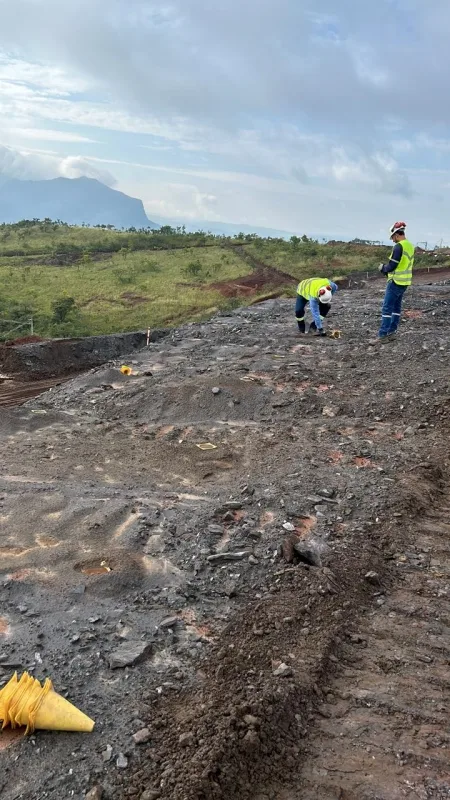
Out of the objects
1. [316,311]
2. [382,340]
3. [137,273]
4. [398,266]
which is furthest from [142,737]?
[137,273]

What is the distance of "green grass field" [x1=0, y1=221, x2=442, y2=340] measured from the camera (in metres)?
21.5

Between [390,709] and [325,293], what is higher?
[325,293]

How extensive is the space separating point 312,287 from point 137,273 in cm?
2020

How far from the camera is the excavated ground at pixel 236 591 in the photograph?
2.70m

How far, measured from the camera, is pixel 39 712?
285cm

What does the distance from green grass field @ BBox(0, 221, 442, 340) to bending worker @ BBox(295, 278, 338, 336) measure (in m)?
9.61

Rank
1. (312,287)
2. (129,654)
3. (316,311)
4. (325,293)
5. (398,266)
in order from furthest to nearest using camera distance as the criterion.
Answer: (316,311) < (312,287) < (325,293) < (398,266) < (129,654)

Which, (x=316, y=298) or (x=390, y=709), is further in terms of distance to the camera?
(x=316, y=298)

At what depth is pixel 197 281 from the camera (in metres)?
26.8

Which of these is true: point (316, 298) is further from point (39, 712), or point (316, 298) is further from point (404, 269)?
point (39, 712)

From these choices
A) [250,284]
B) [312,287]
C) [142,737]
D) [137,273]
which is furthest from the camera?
[137,273]

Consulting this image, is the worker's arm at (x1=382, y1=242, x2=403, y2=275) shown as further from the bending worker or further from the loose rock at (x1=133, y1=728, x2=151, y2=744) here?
the loose rock at (x1=133, y1=728, x2=151, y2=744)

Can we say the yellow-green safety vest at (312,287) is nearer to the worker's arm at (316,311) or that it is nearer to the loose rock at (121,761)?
the worker's arm at (316,311)

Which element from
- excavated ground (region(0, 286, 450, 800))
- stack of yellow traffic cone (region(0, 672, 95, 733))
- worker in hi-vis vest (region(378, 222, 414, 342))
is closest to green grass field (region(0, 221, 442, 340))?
worker in hi-vis vest (region(378, 222, 414, 342))
